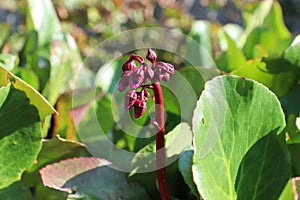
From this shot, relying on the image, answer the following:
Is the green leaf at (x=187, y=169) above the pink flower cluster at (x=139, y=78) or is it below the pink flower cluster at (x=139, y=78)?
below

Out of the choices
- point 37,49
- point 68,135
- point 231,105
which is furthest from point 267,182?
point 37,49

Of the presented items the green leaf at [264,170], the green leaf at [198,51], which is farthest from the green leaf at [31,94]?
the green leaf at [198,51]

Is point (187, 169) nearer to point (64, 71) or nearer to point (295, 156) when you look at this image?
point (295, 156)

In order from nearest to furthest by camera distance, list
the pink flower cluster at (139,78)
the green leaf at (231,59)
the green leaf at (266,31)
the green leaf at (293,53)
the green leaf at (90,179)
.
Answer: the pink flower cluster at (139,78), the green leaf at (90,179), the green leaf at (293,53), the green leaf at (231,59), the green leaf at (266,31)

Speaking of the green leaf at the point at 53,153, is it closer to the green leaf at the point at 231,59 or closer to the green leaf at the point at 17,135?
the green leaf at the point at 17,135

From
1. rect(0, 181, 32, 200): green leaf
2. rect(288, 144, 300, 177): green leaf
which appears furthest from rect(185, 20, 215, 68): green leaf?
rect(0, 181, 32, 200): green leaf

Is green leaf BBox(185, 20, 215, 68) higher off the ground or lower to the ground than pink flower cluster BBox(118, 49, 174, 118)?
lower

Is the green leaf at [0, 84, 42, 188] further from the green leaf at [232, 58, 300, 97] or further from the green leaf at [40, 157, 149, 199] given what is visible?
the green leaf at [232, 58, 300, 97]
